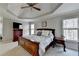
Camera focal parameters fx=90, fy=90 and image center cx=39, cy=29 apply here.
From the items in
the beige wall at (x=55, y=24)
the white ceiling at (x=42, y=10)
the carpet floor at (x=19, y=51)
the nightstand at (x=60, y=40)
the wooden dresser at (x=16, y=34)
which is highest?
the white ceiling at (x=42, y=10)

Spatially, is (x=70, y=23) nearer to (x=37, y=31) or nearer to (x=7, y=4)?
(x=37, y=31)

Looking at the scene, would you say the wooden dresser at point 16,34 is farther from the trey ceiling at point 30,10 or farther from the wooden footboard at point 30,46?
the trey ceiling at point 30,10

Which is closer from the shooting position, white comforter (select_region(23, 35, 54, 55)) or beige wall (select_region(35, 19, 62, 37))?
white comforter (select_region(23, 35, 54, 55))

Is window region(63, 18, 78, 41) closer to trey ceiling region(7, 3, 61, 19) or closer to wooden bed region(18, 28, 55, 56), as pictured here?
wooden bed region(18, 28, 55, 56)

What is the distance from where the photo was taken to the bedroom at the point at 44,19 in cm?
201

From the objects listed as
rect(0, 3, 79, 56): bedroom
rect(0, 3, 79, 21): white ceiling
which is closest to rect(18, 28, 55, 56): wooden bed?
rect(0, 3, 79, 56): bedroom

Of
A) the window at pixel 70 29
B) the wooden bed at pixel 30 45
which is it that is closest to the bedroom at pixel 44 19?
the window at pixel 70 29

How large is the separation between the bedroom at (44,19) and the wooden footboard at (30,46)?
0.51 feet

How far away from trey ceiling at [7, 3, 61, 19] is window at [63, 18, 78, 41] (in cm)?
46

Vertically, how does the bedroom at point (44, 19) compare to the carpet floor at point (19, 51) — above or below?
above

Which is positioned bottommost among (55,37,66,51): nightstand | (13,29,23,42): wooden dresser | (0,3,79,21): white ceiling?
(55,37,66,51): nightstand

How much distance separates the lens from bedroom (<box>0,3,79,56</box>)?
2.01 meters

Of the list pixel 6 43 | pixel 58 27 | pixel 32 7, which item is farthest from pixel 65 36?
pixel 6 43

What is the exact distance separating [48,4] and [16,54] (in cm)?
130
